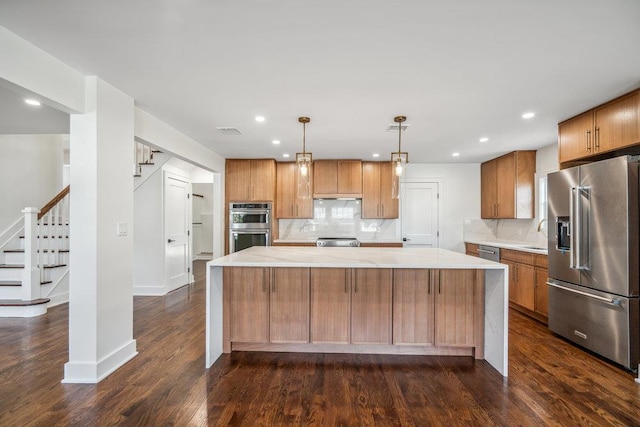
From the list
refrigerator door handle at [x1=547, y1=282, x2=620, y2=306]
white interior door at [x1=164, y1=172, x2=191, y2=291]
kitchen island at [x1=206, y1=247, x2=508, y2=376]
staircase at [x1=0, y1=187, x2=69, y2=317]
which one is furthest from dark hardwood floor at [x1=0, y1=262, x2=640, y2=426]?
white interior door at [x1=164, y1=172, x2=191, y2=291]

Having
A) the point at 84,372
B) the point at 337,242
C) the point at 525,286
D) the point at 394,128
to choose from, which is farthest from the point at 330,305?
the point at 525,286

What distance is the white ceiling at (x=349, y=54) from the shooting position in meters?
1.62

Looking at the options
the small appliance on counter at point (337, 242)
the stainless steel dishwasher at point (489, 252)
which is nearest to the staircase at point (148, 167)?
the small appliance on counter at point (337, 242)

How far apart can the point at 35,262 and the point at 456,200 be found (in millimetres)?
6723

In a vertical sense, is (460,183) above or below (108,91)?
below

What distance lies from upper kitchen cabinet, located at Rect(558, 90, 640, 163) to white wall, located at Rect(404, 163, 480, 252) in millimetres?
2498

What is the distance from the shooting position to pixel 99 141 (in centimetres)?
241

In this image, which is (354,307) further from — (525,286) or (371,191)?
(371,191)

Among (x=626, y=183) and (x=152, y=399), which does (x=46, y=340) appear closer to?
(x=152, y=399)

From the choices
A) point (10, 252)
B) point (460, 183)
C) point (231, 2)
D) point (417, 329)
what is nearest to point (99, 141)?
point (231, 2)

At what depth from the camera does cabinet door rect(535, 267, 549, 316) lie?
11.9 ft

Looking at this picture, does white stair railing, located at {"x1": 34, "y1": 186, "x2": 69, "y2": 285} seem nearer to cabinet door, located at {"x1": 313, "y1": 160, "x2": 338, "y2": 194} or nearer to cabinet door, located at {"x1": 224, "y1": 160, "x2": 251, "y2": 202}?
cabinet door, located at {"x1": 224, "y1": 160, "x2": 251, "y2": 202}

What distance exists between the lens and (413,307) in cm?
276

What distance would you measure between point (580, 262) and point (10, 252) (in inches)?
284
